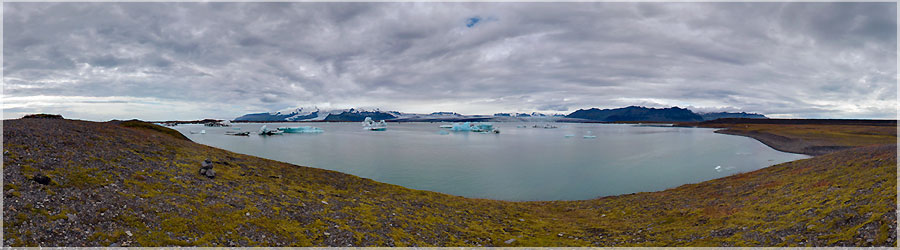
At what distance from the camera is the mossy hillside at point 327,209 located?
792 centimetres

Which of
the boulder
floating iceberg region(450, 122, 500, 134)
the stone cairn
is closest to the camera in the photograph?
the boulder

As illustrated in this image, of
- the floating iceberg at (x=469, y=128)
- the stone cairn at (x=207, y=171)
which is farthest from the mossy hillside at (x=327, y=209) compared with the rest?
the floating iceberg at (x=469, y=128)

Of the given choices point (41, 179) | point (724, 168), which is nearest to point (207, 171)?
point (41, 179)

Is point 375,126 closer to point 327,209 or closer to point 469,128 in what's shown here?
point 469,128

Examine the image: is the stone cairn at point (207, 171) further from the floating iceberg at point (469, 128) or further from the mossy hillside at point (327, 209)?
the floating iceberg at point (469, 128)

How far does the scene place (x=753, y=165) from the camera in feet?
125

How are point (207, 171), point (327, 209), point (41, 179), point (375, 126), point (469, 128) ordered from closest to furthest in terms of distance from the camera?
point (41, 179), point (327, 209), point (207, 171), point (469, 128), point (375, 126)

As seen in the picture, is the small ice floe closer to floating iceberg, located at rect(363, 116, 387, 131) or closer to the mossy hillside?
the mossy hillside

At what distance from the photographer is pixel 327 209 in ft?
39.9


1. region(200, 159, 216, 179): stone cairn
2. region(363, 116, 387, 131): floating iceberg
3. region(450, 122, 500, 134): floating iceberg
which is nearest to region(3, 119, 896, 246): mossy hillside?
region(200, 159, 216, 179): stone cairn

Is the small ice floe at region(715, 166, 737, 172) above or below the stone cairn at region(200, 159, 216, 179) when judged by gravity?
below

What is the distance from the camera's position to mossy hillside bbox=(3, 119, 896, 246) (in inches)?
312

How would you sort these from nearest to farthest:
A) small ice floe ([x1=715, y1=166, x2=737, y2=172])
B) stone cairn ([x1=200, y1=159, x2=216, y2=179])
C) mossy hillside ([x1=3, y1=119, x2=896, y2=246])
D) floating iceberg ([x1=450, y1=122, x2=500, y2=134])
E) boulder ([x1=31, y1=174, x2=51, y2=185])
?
mossy hillside ([x1=3, y1=119, x2=896, y2=246])
boulder ([x1=31, y1=174, x2=51, y2=185])
stone cairn ([x1=200, y1=159, x2=216, y2=179])
small ice floe ([x1=715, y1=166, x2=737, y2=172])
floating iceberg ([x1=450, y1=122, x2=500, y2=134])

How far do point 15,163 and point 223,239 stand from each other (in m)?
6.40
